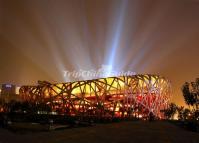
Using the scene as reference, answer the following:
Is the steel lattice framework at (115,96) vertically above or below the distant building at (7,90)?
below

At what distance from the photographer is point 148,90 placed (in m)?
68.3

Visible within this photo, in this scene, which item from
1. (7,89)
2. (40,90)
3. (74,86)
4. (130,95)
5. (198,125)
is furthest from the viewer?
(7,89)

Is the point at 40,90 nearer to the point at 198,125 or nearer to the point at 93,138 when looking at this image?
the point at 198,125

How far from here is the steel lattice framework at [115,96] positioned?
66562 millimetres

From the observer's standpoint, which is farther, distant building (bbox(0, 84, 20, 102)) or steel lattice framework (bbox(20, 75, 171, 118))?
distant building (bbox(0, 84, 20, 102))

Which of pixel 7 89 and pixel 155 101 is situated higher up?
pixel 7 89

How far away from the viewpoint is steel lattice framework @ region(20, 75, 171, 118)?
218 ft

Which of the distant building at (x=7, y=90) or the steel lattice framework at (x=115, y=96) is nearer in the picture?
the steel lattice framework at (x=115, y=96)

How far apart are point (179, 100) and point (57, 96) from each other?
31.9 m

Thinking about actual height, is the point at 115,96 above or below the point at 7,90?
below

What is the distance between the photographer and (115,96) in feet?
227

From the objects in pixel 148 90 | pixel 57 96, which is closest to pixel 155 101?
pixel 148 90

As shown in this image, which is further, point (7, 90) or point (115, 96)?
point (7, 90)

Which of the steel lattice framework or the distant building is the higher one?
the distant building
